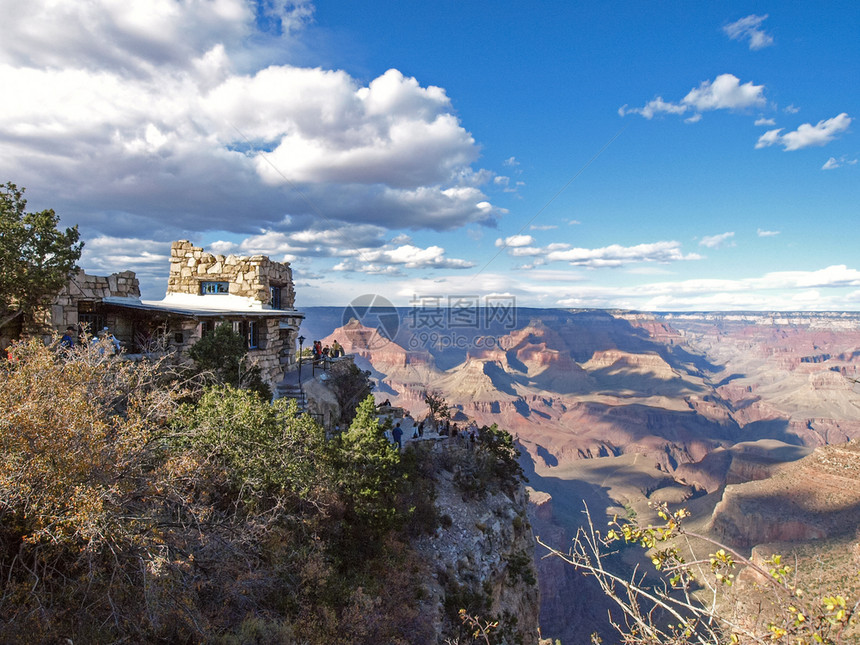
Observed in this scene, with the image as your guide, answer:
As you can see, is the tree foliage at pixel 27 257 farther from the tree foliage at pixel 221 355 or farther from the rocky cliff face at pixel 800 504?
the rocky cliff face at pixel 800 504

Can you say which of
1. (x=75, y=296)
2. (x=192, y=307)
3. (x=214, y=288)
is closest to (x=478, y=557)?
(x=192, y=307)

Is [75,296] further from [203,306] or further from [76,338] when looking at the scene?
[203,306]

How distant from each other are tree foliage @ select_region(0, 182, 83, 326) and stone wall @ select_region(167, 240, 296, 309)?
9.44 metres

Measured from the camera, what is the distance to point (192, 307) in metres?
18.5

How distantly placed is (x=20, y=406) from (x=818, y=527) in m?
73.9

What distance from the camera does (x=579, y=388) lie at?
173m

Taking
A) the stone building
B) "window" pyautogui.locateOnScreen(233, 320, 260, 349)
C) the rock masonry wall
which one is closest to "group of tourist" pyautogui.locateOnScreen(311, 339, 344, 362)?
the stone building

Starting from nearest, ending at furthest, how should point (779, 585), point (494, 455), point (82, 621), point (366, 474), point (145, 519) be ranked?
point (779, 585)
point (82, 621)
point (145, 519)
point (366, 474)
point (494, 455)

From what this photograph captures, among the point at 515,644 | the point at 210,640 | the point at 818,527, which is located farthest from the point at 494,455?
the point at 818,527

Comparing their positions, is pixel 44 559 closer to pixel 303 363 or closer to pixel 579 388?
pixel 303 363

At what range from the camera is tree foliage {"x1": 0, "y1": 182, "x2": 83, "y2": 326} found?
11.9m

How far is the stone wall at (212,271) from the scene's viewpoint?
73.4 ft

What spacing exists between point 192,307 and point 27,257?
6433mm

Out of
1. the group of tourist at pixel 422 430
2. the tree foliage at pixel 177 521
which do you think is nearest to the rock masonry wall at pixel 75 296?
the tree foliage at pixel 177 521
